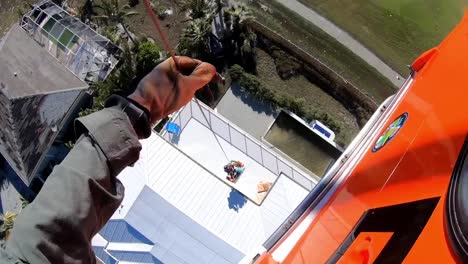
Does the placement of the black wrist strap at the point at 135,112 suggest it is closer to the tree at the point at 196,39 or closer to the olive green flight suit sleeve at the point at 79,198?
the olive green flight suit sleeve at the point at 79,198

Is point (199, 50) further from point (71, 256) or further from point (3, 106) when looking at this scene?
point (71, 256)

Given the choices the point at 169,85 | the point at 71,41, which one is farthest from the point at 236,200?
the point at 169,85

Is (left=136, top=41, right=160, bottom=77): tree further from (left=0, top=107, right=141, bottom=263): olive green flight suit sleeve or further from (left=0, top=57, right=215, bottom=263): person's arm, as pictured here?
(left=0, top=107, right=141, bottom=263): olive green flight suit sleeve

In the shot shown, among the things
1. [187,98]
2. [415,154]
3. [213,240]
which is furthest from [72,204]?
[213,240]

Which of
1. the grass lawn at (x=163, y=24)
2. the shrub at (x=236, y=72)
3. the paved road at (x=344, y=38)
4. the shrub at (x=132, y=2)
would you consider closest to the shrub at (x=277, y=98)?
the shrub at (x=236, y=72)

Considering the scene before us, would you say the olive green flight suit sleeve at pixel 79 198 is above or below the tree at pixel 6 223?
above

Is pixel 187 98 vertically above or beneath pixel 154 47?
beneath

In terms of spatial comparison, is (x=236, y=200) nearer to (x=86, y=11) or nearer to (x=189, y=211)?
(x=189, y=211)
